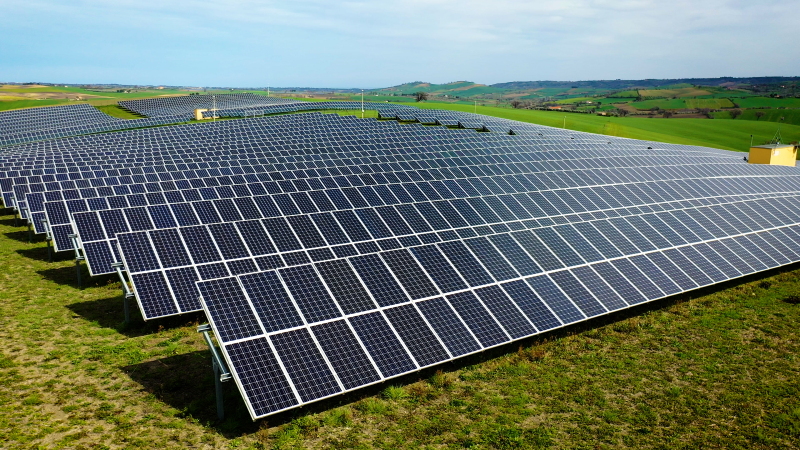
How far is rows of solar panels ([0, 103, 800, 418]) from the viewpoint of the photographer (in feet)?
41.4

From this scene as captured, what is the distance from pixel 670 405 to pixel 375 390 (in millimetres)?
7509

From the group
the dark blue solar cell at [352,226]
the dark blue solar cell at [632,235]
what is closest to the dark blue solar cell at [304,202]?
the dark blue solar cell at [352,226]

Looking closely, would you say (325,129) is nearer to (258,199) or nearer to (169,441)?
(258,199)

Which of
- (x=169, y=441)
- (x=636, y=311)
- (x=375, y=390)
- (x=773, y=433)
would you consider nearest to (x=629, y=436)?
(x=773, y=433)

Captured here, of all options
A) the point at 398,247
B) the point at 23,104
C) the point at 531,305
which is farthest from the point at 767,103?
the point at 23,104

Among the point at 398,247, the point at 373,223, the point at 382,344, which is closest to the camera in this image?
the point at 382,344

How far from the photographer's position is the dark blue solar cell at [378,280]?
14297 millimetres

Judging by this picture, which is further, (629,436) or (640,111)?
(640,111)

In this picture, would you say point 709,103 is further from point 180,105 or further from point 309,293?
point 309,293

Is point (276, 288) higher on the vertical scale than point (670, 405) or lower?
higher

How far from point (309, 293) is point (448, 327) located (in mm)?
3935

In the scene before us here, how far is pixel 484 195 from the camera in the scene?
88.1ft

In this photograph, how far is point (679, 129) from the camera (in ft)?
375

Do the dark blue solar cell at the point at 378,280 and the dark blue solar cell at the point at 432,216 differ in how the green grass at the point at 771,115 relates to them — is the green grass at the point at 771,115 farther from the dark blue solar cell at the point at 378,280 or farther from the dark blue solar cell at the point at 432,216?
the dark blue solar cell at the point at 378,280
